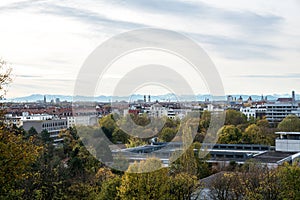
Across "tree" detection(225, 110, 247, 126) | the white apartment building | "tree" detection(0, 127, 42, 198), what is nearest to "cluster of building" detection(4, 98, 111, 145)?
"tree" detection(225, 110, 247, 126)

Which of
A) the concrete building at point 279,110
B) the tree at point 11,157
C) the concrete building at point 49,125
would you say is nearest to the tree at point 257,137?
the concrete building at point 49,125

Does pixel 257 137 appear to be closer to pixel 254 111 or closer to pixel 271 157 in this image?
pixel 271 157

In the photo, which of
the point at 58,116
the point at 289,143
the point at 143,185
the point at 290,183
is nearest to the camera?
the point at 143,185

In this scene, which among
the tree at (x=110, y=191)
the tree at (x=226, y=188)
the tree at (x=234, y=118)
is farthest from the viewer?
the tree at (x=234, y=118)

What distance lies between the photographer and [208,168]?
62.6ft

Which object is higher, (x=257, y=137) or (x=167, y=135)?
(x=167, y=135)

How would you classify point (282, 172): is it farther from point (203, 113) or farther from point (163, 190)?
point (203, 113)

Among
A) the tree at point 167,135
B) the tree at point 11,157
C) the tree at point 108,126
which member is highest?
the tree at point 11,157

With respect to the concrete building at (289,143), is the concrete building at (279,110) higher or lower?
higher

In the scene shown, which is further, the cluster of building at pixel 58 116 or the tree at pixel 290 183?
the cluster of building at pixel 58 116

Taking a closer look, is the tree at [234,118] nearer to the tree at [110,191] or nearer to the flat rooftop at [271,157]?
the flat rooftop at [271,157]

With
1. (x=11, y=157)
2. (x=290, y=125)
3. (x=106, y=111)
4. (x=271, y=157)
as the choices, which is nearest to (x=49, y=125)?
(x=106, y=111)

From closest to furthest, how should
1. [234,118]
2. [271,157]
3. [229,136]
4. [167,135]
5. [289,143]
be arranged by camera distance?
[271,157] < [289,143] < [229,136] < [167,135] < [234,118]

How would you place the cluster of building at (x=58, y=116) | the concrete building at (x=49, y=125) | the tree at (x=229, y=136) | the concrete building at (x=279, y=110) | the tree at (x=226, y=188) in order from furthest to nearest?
1. the concrete building at (x=279, y=110)
2. the concrete building at (x=49, y=125)
3. the cluster of building at (x=58, y=116)
4. the tree at (x=229, y=136)
5. the tree at (x=226, y=188)
